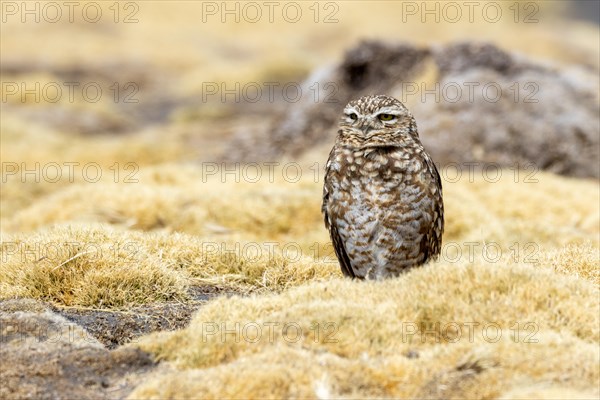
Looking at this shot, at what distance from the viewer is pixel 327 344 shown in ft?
20.0

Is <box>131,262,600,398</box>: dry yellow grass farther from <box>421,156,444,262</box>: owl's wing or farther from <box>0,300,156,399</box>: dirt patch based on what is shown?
<box>421,156,444,262</box>: owl's wing

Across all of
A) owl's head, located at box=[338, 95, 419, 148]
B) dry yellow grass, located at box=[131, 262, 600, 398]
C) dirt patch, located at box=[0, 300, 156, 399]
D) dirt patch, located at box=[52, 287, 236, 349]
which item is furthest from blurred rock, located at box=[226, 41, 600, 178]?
dirt patch, located at box=[0, 300, 156, 399]

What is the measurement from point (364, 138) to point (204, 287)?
2.19m

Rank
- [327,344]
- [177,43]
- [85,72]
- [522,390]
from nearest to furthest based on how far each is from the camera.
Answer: [522,390], [327,344], [85,72], [177,43]

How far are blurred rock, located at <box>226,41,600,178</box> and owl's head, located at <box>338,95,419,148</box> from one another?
10.8 metres

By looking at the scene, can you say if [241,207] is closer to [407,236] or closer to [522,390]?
[407,236]

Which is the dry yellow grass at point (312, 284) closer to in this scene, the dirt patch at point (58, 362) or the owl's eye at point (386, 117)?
the dirt patch at point (58, 362)

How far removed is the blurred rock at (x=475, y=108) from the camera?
19.2 metres

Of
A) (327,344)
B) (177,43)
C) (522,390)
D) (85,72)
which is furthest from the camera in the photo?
(177,43)

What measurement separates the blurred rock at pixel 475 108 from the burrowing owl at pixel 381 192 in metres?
10.8

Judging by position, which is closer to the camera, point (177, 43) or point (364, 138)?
point (364, 138)

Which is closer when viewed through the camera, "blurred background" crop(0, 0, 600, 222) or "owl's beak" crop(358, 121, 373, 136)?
"owl's beak" crop(358, 121, 373, 136)

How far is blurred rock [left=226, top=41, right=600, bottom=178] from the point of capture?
62.9ft

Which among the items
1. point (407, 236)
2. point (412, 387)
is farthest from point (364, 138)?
point (412, 387)
